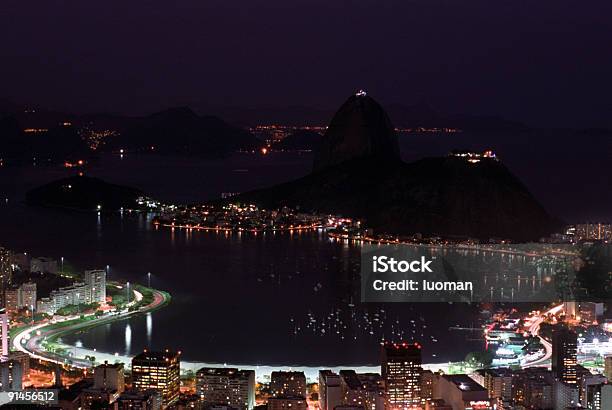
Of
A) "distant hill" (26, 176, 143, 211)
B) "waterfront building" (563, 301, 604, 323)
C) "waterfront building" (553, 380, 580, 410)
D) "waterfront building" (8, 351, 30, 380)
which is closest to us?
"waterfront building" (553, 380, 580, 410)

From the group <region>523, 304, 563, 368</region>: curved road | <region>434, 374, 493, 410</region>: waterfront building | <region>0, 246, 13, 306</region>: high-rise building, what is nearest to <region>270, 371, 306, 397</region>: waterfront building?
<region>434, 374, 493, 410</region>: waterfront building

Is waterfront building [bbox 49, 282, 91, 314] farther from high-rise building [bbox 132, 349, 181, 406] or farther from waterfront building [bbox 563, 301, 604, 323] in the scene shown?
waterfront building [bbox 563, 301, 604, 323]

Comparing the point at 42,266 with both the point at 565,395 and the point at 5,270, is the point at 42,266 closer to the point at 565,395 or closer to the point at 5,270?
the point at 5,270

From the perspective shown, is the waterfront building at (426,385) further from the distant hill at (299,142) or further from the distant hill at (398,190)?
the distant hill at (299,142)

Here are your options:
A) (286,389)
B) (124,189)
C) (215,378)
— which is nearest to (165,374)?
(215,378)

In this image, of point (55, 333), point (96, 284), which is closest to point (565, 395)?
point (55, 333)

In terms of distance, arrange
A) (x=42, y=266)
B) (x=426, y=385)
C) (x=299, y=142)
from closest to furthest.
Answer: (x=426, y=385) → (x=42, y=266) → (x=299, y=142)

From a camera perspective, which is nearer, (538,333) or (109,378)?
(109,378)
